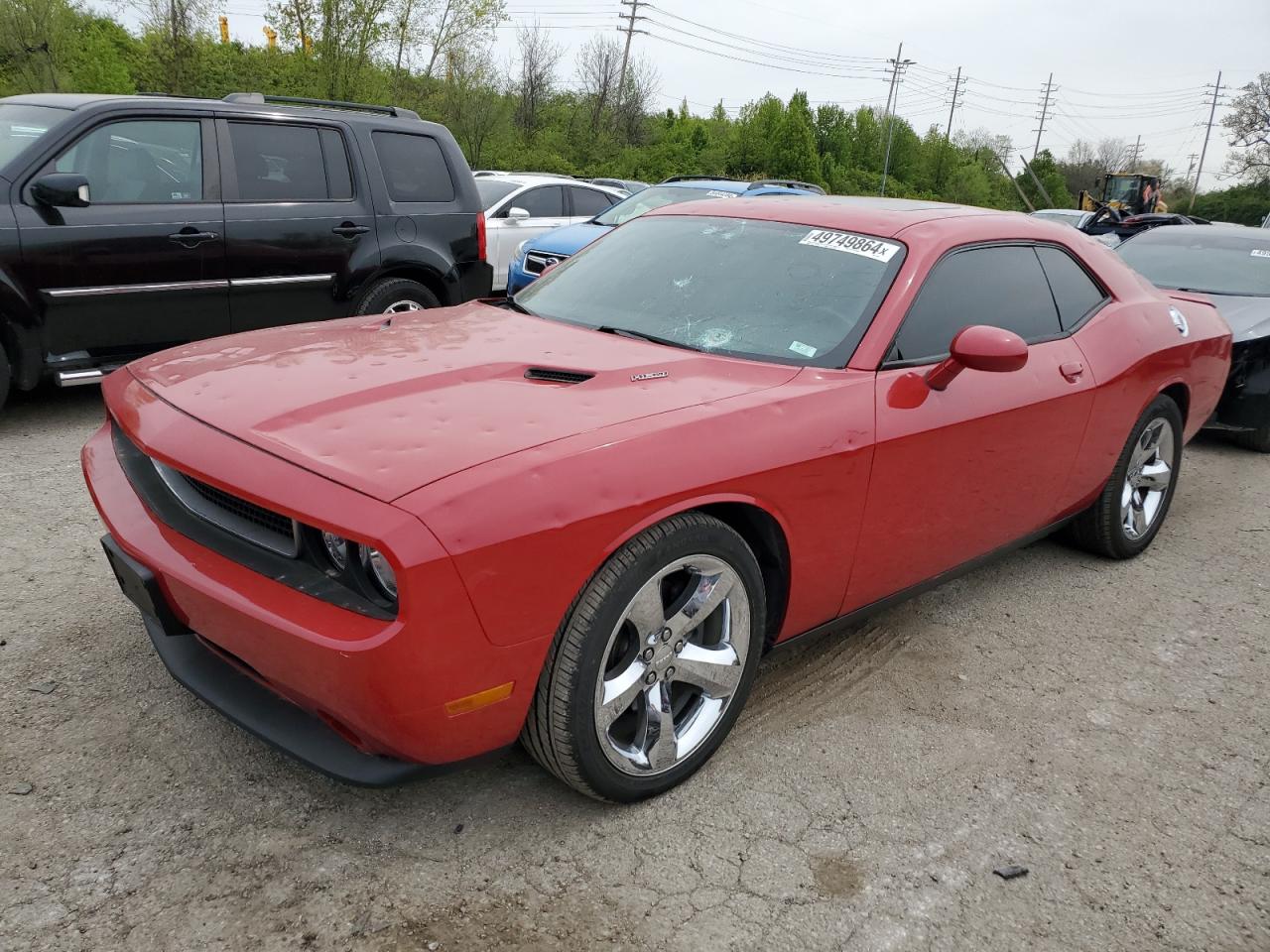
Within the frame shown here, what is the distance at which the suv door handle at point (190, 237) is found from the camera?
5.66 meters

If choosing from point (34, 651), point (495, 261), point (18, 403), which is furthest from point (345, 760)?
point (495, 261)

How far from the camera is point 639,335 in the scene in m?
3.22

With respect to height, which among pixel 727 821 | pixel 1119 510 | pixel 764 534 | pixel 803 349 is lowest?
pixel 727 821

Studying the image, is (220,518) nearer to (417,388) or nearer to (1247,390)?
(417,388)

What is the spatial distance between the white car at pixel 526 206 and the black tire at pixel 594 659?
8.63 m

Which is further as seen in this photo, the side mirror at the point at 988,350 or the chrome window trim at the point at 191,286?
the chrome window trim at the point at 191,286

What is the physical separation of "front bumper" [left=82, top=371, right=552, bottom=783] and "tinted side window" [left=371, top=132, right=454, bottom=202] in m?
4.76

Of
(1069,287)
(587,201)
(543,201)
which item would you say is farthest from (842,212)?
(587,201)

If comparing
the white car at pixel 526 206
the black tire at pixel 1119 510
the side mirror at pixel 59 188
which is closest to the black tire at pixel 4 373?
the side mirror at pixel 59 188

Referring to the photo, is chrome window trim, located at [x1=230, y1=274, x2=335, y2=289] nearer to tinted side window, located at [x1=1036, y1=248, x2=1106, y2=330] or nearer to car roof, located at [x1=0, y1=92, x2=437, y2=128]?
car roof, located at [x1=0, y1=92, x2=437, y2=128]

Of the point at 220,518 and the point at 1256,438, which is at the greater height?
the point at 220,518

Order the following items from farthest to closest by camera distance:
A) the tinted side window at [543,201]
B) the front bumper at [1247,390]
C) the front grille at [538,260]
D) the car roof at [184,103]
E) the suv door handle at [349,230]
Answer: the tinted side window at [543,201], the front grille at [538,260], the suv door handle at [349,230], the front bumper at [1247,390], the car roof at [184,103]

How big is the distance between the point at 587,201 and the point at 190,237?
711 cm

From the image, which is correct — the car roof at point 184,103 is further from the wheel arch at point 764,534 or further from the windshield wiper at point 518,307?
the wheel arch at point 764,534
